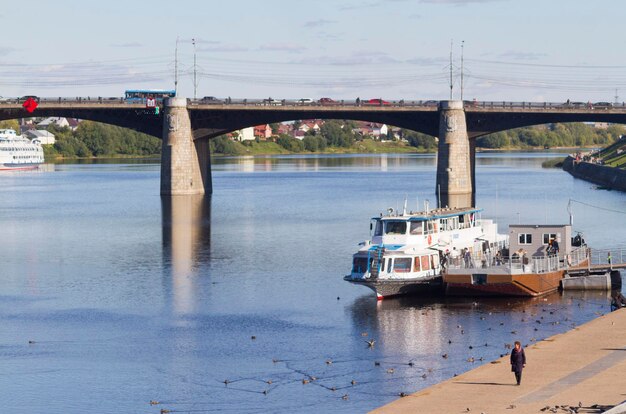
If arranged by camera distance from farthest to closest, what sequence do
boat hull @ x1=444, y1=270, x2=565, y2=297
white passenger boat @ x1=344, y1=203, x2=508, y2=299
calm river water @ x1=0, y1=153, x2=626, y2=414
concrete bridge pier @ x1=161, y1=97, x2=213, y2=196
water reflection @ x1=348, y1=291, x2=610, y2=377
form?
concrete bridge pier @ x1=161, y1=97, x2=213, y2=196, boat hull @ x1=444, y1=270, x2=565, y2=297, white passenger boat @ x1=344, y1=203, x2=508, y2=299, water reflection @ x1=348, y1=291, x2=610, y2=377, calm river water @ x1=0, y1=153, x2=626, y2=414

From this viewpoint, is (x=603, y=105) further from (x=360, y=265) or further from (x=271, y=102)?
(x=360, y=265)

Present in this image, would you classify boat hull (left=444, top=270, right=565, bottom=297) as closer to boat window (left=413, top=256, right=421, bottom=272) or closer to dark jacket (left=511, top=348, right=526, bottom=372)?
boat window (left=413, top=256, right=421, bottom=272)

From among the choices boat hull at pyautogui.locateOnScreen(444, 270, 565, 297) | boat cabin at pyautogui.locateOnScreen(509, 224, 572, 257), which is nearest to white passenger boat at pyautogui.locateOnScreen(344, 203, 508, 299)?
boat hull at pyautogui.locateOnScreen(444, 270, 565, 297)

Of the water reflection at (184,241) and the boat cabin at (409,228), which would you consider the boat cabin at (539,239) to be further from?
the water reflection at (184,241)

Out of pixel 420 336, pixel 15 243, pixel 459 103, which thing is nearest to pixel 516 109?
pixel 459 103

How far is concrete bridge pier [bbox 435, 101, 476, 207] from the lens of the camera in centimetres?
15375

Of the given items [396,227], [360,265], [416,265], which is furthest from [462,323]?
[396,227]

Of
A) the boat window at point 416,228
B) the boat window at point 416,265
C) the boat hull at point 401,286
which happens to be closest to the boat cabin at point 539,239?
the boat window at point 416,228

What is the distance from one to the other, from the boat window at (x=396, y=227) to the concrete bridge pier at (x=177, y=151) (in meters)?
85.9

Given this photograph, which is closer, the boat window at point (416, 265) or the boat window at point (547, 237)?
the boat window at point (416, 265)

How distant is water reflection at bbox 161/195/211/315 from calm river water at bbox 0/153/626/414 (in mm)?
240

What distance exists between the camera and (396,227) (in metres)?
70.5

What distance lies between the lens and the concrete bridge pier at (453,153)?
15375 cm

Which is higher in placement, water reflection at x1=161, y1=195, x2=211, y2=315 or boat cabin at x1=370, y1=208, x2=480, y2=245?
boat cabin at x1=370, y1=208, x2=480, y2=245
